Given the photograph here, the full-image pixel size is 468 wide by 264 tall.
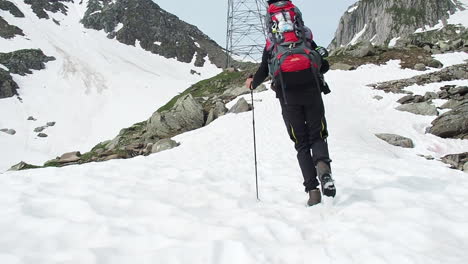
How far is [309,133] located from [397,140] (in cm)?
915

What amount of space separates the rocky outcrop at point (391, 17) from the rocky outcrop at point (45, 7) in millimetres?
118799

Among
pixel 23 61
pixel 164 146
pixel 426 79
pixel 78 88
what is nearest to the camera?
pixel 164 146

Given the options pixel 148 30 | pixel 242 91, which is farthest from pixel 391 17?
pixel 242 91

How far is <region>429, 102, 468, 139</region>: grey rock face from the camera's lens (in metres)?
13.5

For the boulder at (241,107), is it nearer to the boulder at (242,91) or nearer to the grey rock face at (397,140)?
the boulder at (242,91)

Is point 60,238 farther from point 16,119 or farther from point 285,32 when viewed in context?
point 16,119

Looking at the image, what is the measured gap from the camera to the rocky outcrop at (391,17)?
15175 centimetres

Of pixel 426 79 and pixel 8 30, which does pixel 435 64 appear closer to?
pixel 426 79

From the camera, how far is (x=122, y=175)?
686 centimetres

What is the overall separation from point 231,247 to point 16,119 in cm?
6214

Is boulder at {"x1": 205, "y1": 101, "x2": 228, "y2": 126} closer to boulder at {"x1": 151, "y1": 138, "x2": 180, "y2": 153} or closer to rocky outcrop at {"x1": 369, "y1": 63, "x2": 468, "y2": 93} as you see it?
boulder at {"x1": 151, "y1": 138, "x2": 180, "y2": 153}

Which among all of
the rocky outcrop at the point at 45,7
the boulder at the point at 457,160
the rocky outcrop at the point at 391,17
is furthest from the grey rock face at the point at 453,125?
the rocky outcrop at the point at 391,17

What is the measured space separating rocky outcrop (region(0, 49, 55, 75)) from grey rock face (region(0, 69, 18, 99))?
5.36 m

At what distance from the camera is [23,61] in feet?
235
